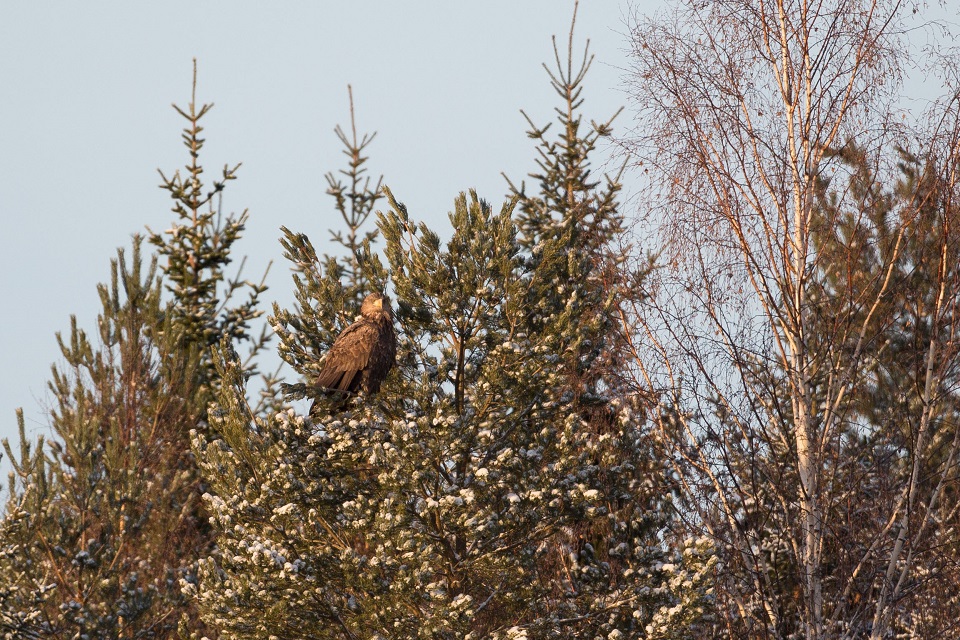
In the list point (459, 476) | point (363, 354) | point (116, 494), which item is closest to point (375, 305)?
point (363, 354)

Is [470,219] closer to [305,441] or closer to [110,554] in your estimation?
[305,441]

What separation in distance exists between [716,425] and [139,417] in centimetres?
953

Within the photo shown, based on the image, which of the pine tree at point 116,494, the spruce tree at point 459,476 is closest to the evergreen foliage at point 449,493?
the spruce tree at point 459,476

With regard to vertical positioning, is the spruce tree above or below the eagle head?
below

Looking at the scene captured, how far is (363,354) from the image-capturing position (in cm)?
1092

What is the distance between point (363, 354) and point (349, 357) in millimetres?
163

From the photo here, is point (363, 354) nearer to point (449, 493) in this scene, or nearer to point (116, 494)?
point (449, 493)

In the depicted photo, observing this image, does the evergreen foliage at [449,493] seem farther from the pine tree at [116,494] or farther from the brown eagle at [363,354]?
the pine tree at [116,494]

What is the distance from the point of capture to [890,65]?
32.8 feet

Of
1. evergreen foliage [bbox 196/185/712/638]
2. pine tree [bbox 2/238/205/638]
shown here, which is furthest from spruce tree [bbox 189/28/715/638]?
pine tree [bbox 2/238/205/638]

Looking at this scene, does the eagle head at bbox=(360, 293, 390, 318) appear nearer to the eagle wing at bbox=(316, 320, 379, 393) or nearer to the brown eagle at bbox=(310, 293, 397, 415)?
the brown eagle at bbox=(310, 293, 397, 415)

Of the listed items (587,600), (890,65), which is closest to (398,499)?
(587,600)

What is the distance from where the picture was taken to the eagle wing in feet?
35.9

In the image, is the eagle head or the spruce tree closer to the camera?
the spruce tree
